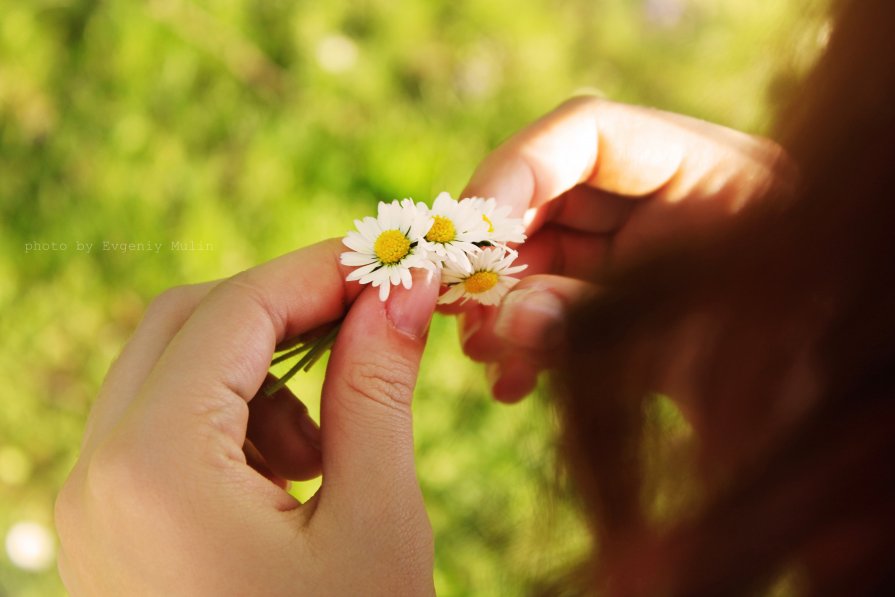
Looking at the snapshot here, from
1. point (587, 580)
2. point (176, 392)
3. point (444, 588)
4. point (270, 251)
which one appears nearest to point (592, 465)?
point (587, 580)

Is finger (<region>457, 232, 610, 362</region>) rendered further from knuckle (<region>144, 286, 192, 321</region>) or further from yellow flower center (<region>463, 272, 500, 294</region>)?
knuckle (<region>144, 286, 192, 321</region>)

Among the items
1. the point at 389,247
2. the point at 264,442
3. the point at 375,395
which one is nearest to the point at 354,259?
the point at 389,247

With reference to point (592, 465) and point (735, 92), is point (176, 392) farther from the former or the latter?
point (735, 92)

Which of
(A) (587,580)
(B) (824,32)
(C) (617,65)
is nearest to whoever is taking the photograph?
(B) (824,32)

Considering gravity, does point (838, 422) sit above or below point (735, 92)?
below

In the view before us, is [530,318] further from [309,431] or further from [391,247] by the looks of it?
[309,431]

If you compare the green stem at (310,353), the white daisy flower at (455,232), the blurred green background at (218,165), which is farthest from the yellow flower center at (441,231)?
the blurred green background at (218,165)

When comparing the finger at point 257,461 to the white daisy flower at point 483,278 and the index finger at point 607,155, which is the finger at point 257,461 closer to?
the white daisy flower at point 483,278
